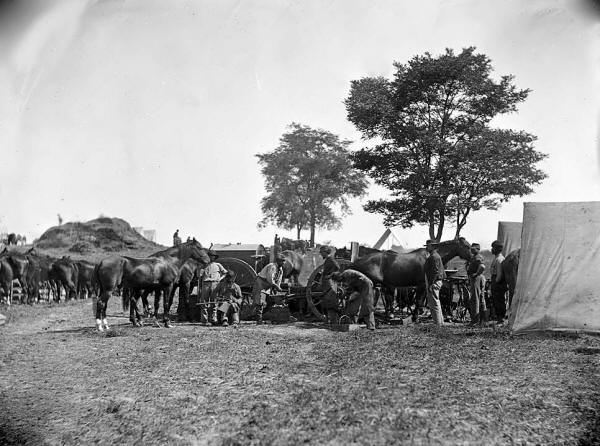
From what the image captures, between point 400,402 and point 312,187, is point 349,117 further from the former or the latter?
point 400,402

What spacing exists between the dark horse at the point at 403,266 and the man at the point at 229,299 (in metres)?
3.15

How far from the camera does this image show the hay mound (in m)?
38.7

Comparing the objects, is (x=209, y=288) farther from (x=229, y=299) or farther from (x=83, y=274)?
(x=83, y=274)

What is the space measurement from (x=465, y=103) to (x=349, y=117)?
18.5 feet

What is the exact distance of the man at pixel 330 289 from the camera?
13.2 m

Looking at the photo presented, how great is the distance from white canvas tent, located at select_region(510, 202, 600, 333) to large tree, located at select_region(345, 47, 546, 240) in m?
14.0

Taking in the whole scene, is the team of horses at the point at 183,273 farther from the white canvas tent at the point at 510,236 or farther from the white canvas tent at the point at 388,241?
the white canvas tent at the point at 388,241

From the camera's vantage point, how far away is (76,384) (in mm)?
7277

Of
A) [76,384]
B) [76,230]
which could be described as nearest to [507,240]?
[76,384]

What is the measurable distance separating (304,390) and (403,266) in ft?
26.5

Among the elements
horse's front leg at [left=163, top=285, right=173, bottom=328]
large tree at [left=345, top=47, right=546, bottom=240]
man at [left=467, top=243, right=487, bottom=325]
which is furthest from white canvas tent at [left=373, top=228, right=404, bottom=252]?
horse's front leg at [left=163, top=285, right=173, bottom=328]

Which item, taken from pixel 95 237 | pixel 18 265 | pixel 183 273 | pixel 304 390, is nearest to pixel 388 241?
pixel 183 273

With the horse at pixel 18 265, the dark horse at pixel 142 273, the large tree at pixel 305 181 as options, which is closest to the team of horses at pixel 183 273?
the dark horse at pixel 142 273

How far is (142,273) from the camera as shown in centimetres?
1309
